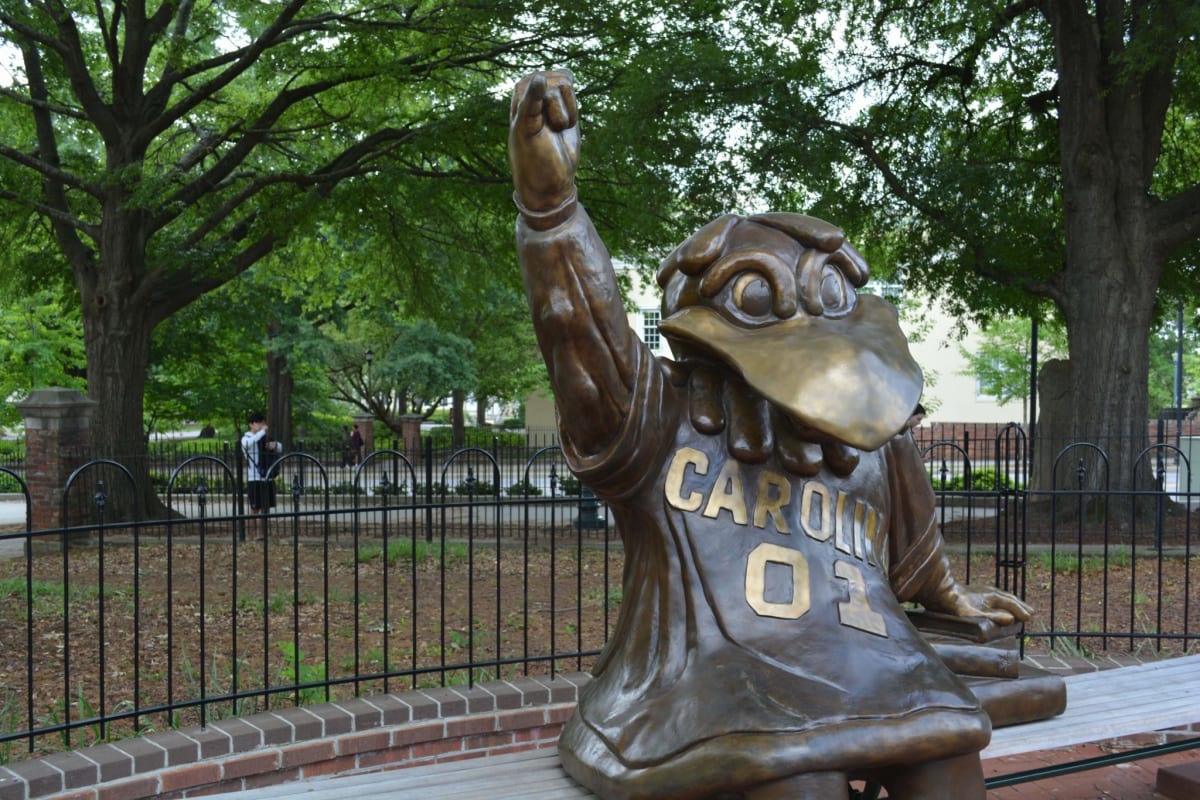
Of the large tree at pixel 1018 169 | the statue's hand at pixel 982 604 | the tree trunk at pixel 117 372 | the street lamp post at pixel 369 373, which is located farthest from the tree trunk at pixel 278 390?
the statue's hand at pixel 982 604

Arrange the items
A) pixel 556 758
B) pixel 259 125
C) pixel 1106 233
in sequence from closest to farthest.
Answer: pixel 556 758, pixel 1106 233, pixel 259 125

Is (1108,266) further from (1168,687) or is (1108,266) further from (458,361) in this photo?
(458,361)

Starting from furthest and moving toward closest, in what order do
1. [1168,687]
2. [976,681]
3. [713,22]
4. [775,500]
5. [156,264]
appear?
[156,264]
[713,22]
[1168,687]
[976,681]
[775,500]

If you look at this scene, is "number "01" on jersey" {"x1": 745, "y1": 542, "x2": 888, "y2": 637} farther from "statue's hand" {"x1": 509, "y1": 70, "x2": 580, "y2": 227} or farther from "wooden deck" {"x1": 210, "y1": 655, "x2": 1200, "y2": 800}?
"statue's hand" {"x1": 509, "y1": 70, "x2": 580, "y2": 227}

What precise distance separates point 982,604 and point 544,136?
1.78 metres

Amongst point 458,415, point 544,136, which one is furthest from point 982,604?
point 458,415

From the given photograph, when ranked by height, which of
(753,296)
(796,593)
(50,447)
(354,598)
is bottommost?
(354,598)

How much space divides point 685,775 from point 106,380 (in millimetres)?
12242

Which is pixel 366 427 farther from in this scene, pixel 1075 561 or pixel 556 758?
pixel 556 758

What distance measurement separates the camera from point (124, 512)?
40.9ft

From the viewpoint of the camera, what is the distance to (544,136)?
2.08 m

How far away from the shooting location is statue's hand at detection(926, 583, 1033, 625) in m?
2.89

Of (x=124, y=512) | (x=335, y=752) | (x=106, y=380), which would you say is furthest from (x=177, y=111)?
(x=335, y=752)

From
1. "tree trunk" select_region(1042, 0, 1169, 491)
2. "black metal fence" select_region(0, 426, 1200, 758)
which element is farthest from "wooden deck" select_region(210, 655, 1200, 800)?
"tree trunk" select_region(1042, 0, 1169, 491)
